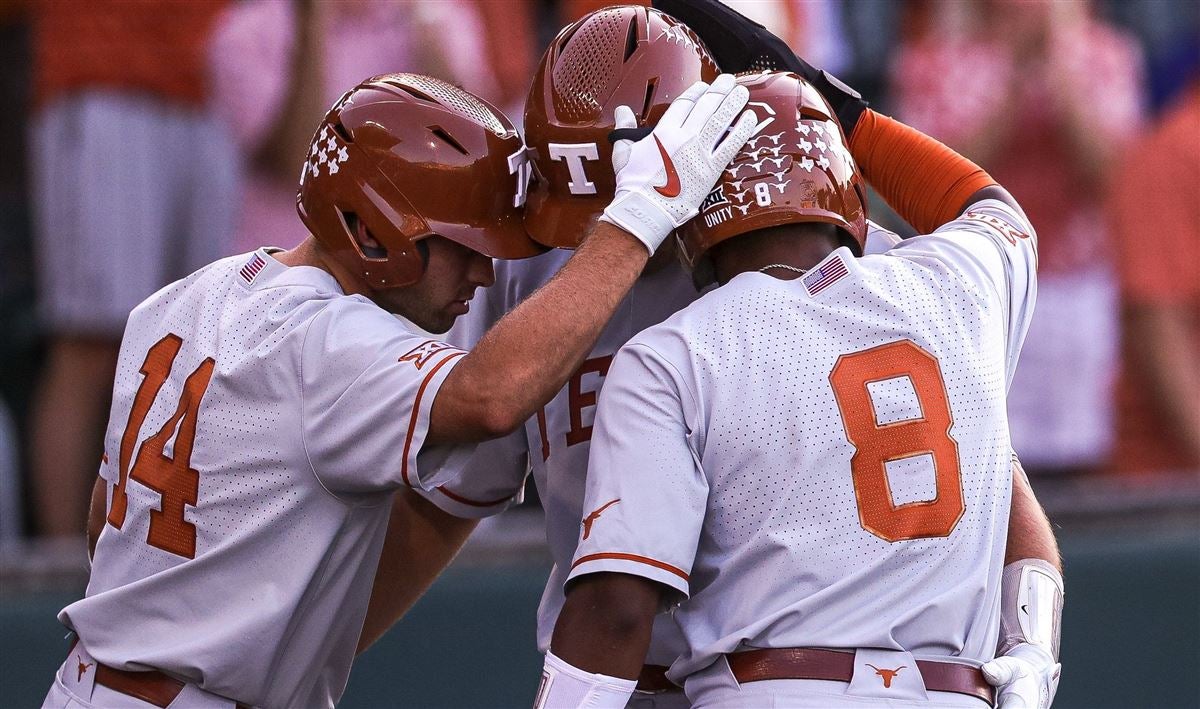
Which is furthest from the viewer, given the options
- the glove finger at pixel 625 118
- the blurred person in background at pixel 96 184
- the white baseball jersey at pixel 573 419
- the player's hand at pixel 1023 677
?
the blurred person in background at pixel 96 184

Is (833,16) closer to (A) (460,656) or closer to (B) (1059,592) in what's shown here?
(A) (460,656)

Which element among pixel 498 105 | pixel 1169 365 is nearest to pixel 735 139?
pixel 498 105

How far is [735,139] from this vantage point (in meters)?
3.07

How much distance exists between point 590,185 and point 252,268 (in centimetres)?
76

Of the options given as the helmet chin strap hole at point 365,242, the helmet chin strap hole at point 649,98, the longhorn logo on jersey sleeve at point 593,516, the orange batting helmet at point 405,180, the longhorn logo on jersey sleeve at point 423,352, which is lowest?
the longhorn logo on jersey sleeve at point 593,516

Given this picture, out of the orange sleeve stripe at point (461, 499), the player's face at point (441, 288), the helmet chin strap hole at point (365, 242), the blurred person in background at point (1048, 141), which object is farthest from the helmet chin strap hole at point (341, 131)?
the blurred person in background at point (1048, 141)

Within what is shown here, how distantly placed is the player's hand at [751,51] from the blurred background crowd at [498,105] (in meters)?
Result: 2.21

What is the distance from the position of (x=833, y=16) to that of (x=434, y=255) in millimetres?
3725

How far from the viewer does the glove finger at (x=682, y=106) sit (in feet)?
10.1

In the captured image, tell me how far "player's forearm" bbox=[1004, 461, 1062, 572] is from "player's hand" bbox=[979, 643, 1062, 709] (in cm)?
27

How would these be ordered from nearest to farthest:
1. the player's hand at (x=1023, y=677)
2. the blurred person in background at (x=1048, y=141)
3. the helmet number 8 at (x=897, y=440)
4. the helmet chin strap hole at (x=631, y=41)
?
the helmet number 8 at (x=897, y=440), the player's hand at (x=1023, y=677), the helmet chin strap hole at (x=631, y=41), the blurred person in background at (x=1048, y=141)

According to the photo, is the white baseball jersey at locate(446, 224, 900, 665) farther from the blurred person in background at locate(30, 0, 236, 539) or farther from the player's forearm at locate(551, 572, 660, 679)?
the blurred person in background at locate(30, 0, 236, 539)

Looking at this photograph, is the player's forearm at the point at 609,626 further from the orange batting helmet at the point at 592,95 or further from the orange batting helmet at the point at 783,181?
the orange batting helmet at the point at 592,95

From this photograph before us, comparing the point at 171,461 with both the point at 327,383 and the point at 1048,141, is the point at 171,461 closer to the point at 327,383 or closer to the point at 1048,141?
the point at 327,383
